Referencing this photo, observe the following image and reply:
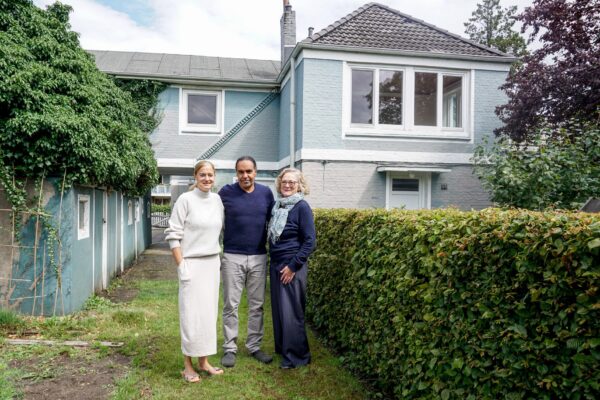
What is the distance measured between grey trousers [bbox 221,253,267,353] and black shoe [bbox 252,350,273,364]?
2.0 inches

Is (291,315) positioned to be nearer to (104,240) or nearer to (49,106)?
(49,106)

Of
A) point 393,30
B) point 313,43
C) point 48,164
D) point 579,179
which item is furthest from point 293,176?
point 393,30

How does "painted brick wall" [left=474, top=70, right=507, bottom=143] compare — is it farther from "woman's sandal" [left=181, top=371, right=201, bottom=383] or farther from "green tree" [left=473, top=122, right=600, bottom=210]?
"woman's sandal" [left=181, top=371, right=201, bottom=383]

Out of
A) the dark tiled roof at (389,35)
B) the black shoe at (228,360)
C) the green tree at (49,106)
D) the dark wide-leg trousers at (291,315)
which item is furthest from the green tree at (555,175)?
the green tree at (49,106)

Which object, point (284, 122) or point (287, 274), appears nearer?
point (287, 274)

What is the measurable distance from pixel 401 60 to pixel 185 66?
8.28 m

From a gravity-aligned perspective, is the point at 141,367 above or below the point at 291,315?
below

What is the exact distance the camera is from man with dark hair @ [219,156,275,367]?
485 cm

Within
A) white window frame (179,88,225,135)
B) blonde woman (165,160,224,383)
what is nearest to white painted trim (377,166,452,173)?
white window frame (179,88,225,135)

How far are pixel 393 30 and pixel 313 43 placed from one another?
2.63 metres

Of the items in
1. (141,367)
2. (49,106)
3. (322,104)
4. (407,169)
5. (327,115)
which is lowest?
(141,367)

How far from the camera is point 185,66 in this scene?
17109 mm

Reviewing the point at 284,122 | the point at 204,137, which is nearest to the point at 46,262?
the point at 284,122

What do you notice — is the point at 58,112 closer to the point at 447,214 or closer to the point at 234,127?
the point at 447,214
